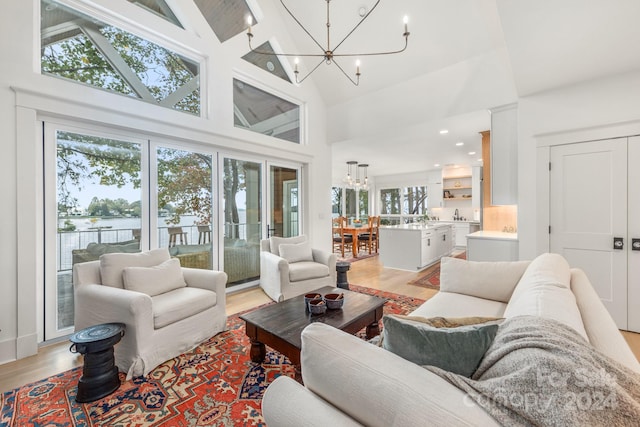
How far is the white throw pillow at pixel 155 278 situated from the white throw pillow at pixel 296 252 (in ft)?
4.54

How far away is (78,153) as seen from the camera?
278 cm

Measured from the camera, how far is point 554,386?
61 cm

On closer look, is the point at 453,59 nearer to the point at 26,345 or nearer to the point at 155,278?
the point at 155,278

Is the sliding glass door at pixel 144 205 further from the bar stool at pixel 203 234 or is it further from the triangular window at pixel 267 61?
the triangular window at pixel 267 61

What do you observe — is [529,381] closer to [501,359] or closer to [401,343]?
[501,359]

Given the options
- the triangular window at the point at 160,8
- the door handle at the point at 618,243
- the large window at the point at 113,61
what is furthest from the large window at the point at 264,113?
the door handle at the point at 618,243

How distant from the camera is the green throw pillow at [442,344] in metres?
0.86

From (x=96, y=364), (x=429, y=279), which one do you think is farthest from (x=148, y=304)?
(x=429, y=279)

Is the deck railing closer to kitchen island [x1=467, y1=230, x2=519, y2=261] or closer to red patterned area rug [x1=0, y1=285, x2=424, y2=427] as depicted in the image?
red patterned area rug [x1=0, y1=285, x2=424, y2=427]

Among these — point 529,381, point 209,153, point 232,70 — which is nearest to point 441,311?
point 529,381

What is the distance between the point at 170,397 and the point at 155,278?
1047mm

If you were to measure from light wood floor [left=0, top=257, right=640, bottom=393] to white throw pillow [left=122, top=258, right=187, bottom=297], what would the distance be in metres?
0.74

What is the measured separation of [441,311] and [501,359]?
126cm

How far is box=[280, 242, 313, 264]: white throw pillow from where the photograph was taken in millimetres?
3809
